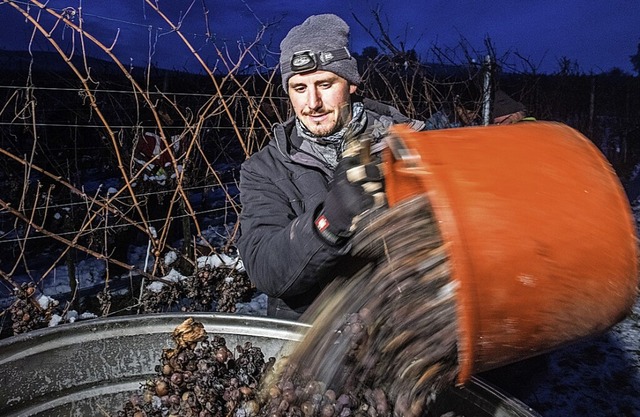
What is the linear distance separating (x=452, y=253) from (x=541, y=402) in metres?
2.60

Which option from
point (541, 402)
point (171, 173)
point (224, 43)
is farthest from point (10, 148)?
point (541, 402)

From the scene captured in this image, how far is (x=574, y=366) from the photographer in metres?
3.25

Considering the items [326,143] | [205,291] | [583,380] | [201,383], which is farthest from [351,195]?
[583,380]

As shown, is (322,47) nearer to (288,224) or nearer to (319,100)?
(319,100)

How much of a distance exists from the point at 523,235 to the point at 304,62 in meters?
1.07

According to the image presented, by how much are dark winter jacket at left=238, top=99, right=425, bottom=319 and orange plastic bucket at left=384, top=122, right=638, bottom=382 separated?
0.38m

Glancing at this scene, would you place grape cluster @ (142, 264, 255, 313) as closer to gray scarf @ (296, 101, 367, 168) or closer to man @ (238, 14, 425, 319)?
man @ (238, 14, 425, 319)

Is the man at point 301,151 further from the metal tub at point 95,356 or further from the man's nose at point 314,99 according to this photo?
the metal tub at point 95,356

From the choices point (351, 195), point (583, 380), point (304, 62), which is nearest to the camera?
point (351, 195)

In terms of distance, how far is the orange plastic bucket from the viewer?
2.48 feet

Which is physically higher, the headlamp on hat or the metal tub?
the headlamp on hat

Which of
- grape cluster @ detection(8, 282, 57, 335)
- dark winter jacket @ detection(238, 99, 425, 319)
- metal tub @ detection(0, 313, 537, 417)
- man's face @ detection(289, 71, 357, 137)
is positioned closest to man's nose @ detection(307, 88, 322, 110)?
man's face @ detection(289, 71, 357, 137)

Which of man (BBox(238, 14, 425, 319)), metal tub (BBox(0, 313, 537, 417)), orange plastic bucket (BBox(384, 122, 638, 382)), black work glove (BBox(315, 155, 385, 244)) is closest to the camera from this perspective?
orange plastic bucket (BBox(384, 122, 638, 382))

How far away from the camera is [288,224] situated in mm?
1419
